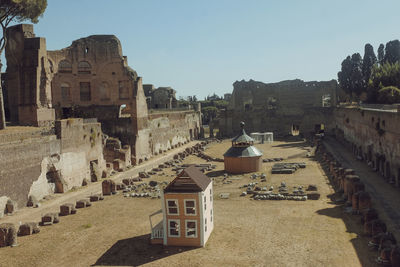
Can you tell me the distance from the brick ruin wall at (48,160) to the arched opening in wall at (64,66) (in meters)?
12.3

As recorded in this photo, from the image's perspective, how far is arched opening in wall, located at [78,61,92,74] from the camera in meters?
38.2

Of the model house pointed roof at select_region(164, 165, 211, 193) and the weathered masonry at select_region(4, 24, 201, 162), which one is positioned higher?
the weathered masonry at select_region(4, 24, 201, 162)

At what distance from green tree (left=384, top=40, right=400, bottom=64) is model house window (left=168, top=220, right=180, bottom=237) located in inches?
1796

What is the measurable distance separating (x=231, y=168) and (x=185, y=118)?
22805 mm

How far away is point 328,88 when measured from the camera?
5366 centimetres

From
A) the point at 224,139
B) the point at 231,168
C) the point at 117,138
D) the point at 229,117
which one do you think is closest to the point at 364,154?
the point at 231,168

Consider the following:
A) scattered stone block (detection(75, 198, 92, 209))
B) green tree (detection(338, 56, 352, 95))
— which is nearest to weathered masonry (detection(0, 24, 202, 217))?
scattered stone block (detection(75, 198, 92, 209))

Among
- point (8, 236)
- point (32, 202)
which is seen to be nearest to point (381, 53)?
point (32, 202)

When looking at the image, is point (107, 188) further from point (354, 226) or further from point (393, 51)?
point (393, 51)

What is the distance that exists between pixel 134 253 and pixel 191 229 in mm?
2151

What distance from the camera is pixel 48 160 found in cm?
2183

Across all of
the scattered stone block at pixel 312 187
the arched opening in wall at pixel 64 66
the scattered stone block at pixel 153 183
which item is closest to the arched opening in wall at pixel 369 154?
the scattered stone block at pixel 312 187

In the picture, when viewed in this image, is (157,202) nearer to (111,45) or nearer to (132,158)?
(132,158)

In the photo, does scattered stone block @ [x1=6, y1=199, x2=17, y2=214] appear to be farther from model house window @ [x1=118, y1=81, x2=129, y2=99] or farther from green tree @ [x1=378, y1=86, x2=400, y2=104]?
green tree @ [x1=378, y1=86, x2=400, y2=104]
